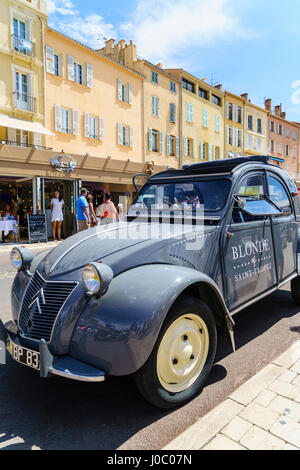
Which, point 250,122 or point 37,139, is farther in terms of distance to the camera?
point 250,122

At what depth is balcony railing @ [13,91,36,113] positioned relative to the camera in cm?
1541

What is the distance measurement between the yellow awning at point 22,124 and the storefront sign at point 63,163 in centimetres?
135

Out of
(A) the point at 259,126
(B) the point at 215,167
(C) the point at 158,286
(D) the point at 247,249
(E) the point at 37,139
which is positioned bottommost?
(C) the point at 158,286

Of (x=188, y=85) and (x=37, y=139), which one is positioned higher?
(x=188, y=85)

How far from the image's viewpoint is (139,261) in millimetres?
2477

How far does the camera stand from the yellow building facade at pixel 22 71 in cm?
1509

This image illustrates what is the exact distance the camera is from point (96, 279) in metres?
2.15

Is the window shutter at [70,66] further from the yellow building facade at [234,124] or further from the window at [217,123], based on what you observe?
the yellow building facade at [234,124]

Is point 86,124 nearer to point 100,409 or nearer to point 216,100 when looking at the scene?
point 216,100

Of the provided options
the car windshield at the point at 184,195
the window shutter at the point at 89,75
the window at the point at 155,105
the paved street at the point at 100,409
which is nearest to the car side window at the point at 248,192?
the car windshield at the point at 184,195

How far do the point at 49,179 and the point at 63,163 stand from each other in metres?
1.05

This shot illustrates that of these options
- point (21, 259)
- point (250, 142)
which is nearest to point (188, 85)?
point (250, 142)

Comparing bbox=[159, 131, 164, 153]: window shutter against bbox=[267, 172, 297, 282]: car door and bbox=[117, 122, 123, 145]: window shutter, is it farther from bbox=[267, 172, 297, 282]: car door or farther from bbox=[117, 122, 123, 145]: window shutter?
bbox=[267, 172, 297, 282]: car door
